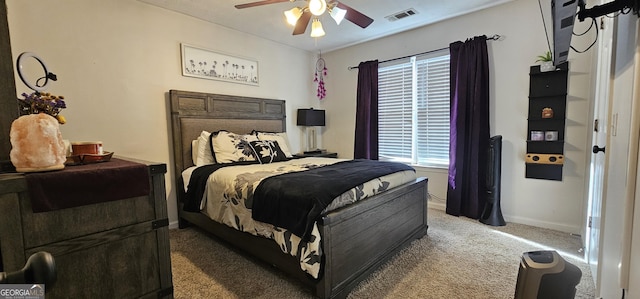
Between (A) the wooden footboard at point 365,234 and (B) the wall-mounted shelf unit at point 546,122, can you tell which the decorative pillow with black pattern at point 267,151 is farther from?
(B) the wall-mounted shelf unit at point 546,122

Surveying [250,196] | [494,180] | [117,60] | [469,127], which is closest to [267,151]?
[250,196]

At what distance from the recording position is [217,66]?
3600mm

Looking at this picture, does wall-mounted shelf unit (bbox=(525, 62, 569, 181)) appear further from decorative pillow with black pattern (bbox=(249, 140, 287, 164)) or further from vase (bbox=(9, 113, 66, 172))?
vase (bbox=(9, 113, 66, 172))

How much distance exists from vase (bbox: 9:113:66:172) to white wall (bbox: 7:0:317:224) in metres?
1.81

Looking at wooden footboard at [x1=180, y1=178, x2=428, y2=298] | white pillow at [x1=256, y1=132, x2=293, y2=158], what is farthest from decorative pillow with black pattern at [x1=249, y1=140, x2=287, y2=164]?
wooden footboard at [x1=180, y1=178, x2=428, y2=298]

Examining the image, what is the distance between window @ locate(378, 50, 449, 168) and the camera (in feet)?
12.1

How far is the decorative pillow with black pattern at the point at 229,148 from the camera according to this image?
3.12 m

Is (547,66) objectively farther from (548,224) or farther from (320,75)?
(320,75)

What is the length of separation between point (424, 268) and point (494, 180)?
1.55 m

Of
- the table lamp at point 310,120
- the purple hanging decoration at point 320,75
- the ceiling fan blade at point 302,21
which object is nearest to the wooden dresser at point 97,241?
the ceiling fan blade at point 302,21

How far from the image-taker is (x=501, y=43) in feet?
10.4

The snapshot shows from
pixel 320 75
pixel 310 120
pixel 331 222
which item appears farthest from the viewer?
pixel 320 75

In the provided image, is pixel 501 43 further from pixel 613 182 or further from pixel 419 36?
pixel 613 182

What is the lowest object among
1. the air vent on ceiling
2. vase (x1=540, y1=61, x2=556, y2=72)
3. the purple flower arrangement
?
the purple flower arrangement
